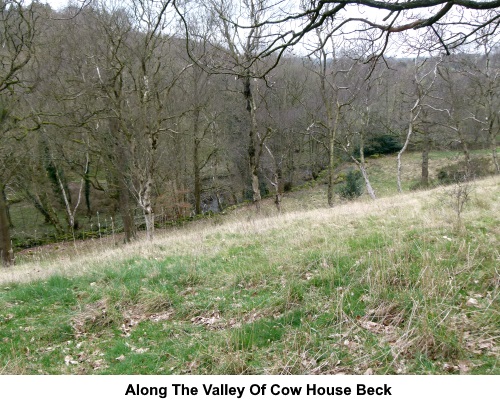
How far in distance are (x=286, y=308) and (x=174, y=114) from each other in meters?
20.3

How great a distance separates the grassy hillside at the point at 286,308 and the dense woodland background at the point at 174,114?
12.7ft

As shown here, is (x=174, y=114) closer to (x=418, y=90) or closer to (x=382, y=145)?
(x=418, y=90)

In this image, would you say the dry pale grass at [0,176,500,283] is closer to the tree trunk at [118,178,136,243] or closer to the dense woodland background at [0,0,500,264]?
the dense woodland background at [0,0,500,264]

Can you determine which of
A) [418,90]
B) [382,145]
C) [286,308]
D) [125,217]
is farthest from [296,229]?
[382,145]

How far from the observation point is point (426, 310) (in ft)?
12.1

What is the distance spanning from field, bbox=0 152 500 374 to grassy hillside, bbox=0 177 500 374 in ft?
0.06

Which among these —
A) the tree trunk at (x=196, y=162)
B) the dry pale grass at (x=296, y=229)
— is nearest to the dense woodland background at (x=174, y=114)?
the tree trunk at (x=196, y=162)

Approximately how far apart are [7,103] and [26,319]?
13174 millimetres

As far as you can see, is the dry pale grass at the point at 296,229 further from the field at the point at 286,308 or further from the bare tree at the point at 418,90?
the bare tree at the point at 418,90

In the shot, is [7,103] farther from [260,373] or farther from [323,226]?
[260,373]

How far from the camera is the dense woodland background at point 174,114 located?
569 inches

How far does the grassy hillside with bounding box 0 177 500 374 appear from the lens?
3.48m

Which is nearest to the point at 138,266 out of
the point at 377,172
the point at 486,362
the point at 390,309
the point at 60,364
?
the point at 60,364

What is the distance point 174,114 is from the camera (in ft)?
75.4
